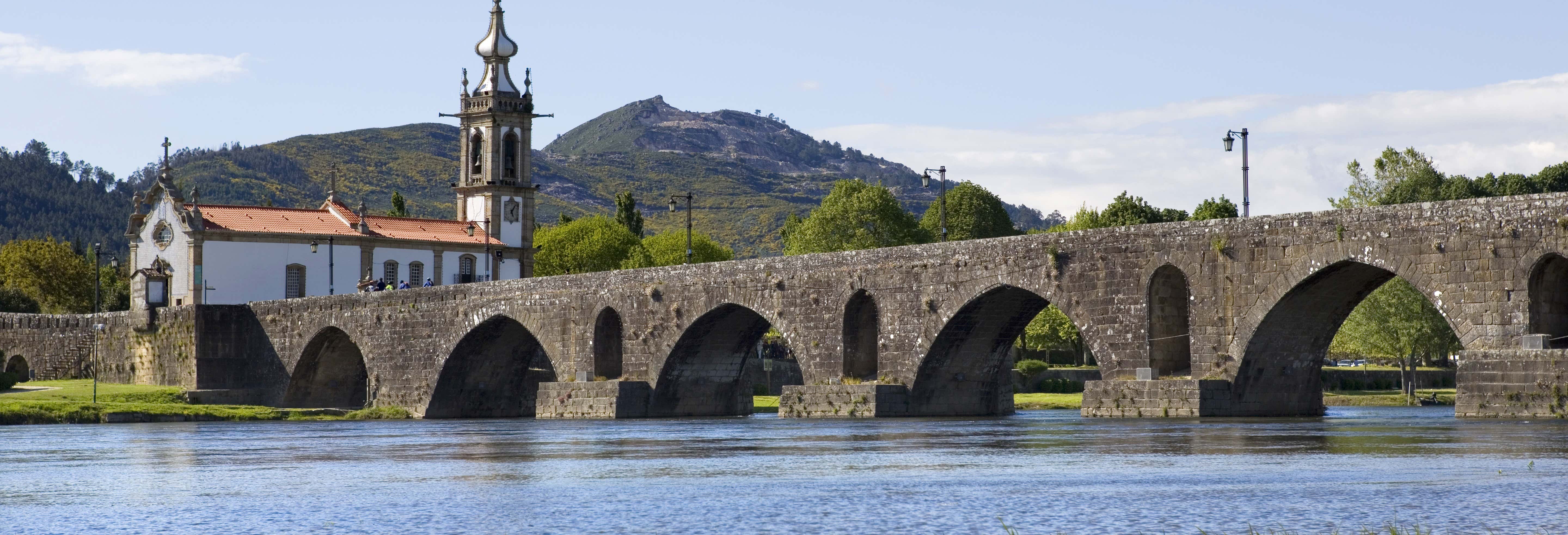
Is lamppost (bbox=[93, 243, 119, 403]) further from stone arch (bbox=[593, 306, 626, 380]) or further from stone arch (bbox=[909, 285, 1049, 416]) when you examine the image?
stone arch (bbox=[909, 285, 1049, 416])

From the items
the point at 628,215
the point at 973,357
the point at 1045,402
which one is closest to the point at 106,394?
the point at 1045,402

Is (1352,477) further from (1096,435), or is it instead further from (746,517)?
(1096,435)

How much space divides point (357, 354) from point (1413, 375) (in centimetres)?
3930

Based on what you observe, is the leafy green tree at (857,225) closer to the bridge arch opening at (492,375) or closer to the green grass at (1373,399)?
the green grass at (1373,399)

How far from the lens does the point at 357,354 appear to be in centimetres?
6881

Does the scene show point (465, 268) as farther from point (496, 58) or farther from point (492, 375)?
point (492, 375)

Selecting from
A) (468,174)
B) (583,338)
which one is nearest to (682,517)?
(583,338)

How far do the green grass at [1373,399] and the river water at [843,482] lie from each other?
26849mm

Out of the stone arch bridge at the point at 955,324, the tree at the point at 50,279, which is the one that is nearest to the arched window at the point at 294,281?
the stone arch bridge at the point at 955,324

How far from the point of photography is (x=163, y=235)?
8100cm

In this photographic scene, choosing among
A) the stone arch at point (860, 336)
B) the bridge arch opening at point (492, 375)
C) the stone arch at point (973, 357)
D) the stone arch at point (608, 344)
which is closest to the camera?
the stone arch at point (973, 357)

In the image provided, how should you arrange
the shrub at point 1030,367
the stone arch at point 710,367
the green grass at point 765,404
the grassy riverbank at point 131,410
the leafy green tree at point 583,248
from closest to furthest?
the stone arch at point 710,367 < the grassy riverbank at point 131,410 < the green grass at point 765,404 < the shrub at point 1030,367 < the leafy green tree at point 583,248

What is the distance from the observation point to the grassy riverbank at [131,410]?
176 feet

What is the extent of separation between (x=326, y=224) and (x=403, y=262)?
3881 mm
